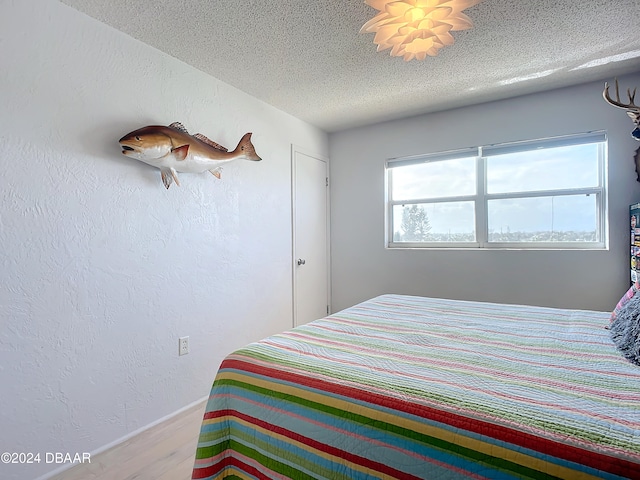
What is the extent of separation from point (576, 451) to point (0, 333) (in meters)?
2.14

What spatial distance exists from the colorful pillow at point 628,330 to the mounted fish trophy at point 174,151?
2372 mm

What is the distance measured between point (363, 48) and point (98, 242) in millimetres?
1996

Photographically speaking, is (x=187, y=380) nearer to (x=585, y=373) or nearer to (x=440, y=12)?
(x=585, y=373)

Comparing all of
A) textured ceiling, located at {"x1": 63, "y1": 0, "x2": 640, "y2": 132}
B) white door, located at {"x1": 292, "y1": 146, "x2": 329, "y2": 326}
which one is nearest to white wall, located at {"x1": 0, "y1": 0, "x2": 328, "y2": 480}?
textured ceiling, located at {"x1": 63, "y1": 0, "x2": 640, "y2": 132}

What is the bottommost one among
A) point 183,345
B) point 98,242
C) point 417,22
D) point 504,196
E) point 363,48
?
point 183,345

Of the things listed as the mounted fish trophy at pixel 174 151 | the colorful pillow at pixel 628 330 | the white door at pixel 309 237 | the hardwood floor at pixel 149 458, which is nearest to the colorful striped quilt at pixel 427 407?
the colorful pillow at pixel 628 330

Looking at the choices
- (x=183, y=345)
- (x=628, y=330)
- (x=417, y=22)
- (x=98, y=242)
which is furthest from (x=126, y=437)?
(x=417, y=22)

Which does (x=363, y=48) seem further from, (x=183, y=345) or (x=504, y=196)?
(x=183, y=345)

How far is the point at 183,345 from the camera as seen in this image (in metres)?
2.29

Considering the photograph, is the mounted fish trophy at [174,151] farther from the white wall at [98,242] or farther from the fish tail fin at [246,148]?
the white wall at [98,242]

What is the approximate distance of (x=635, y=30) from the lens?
1.98 metres

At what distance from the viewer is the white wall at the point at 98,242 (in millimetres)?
1547

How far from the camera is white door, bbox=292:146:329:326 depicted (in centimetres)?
343

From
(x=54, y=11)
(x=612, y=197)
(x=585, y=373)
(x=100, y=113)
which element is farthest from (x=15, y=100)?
(x=612, y=197)
